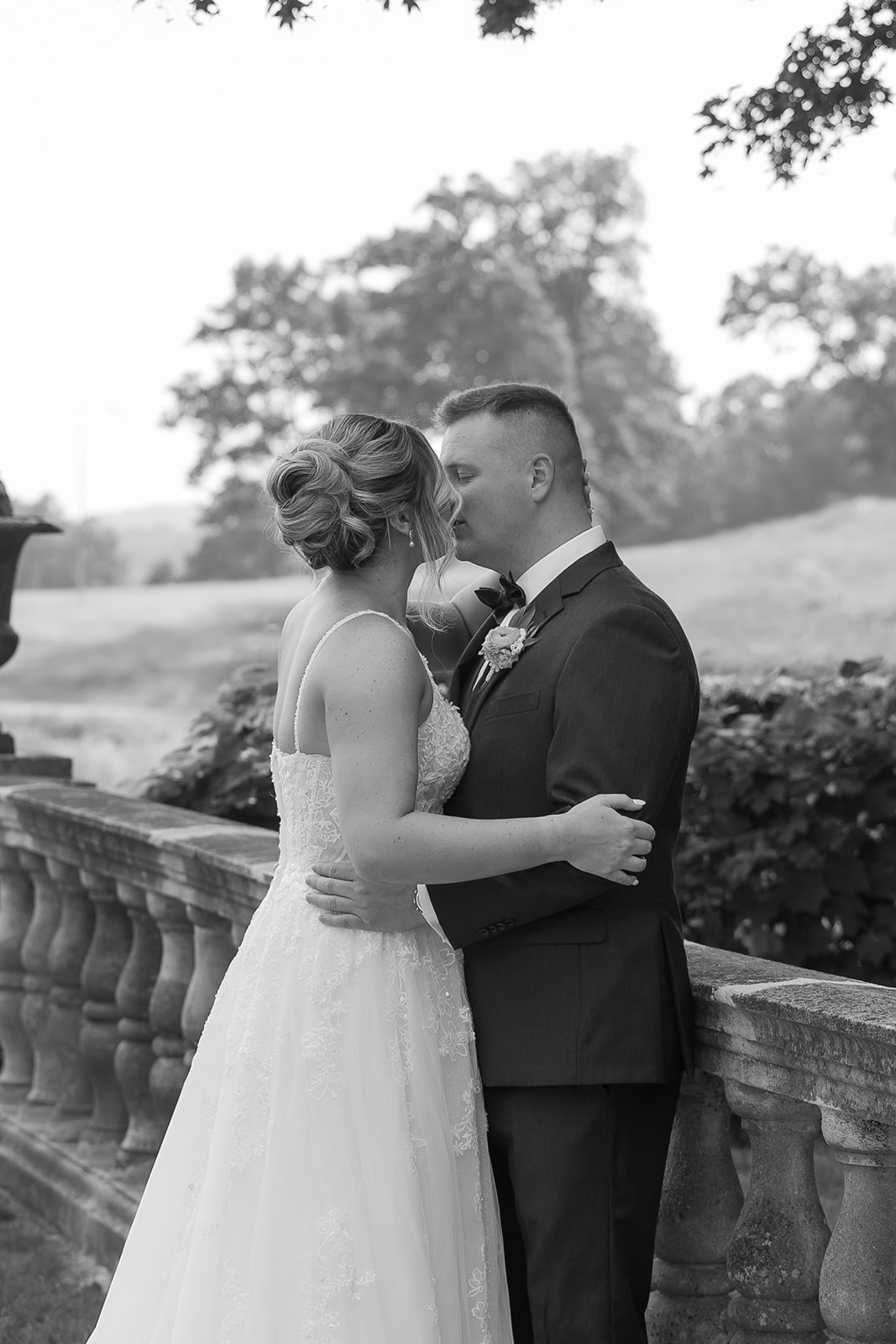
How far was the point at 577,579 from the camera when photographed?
2844mm

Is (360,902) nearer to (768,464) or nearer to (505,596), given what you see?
(505,596)

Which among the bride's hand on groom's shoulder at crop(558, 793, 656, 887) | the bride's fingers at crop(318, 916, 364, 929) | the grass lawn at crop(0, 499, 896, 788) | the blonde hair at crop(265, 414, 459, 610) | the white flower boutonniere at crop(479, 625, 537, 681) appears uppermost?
the blonde hair at crop(265, 414, 459, 610)

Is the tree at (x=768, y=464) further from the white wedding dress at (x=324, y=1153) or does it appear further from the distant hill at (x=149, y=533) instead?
the white wedding dress at (x=324, y=1153)

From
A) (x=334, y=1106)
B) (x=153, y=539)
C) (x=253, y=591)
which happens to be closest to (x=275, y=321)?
(x=253, y=591)

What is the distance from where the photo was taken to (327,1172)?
2676 millimetres

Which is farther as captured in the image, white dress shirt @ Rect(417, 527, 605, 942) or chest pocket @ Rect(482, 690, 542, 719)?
white dress shirt @ Rect(417, 527, 605, 942)

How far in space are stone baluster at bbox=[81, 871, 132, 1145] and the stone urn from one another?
156 centimetres

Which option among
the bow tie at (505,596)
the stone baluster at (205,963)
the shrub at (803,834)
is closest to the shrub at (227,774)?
the shrub at (803,834)

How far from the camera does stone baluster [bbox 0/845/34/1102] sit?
212 inches

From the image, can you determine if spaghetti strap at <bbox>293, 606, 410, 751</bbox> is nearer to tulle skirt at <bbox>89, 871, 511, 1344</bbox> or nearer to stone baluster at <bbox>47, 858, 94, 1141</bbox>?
tulle skirt at <bbox>89, 871, 511, 1344</bbox>

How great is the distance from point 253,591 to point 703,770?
116 feet

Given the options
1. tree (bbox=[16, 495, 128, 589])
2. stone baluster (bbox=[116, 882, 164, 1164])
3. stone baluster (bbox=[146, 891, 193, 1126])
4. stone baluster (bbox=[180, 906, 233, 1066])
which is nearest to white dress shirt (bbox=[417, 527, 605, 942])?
stone baluster (bbox=[180, 906, 233, 1066])

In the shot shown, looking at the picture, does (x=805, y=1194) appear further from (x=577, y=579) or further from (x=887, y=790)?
(x=887, y=790)

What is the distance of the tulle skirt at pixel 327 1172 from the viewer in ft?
8.58
